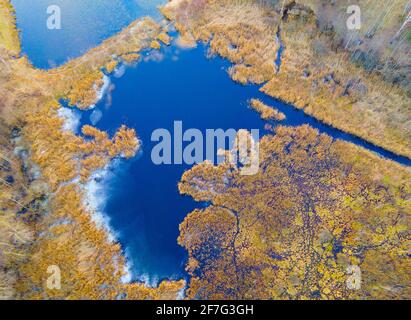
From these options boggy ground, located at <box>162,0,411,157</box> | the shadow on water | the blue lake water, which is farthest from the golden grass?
boggy ground, located at <box>162,0,411,157</box>

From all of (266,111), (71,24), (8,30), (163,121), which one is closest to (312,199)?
(266,111)

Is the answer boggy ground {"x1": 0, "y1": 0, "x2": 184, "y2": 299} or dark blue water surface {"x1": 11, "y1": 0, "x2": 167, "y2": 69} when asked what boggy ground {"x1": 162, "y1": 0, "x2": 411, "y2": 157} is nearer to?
dark blue water surface {"x1": 11, "y1": 0, "x2": 167, "y2": 69}

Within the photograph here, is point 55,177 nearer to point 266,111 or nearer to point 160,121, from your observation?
point 160,121

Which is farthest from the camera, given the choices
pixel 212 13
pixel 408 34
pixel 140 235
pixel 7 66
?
pixel 212 13

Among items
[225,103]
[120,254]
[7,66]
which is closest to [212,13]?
[225,103]

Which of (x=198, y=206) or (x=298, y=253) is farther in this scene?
(x=198, y=206)

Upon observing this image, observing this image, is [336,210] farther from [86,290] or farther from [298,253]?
[86,290]

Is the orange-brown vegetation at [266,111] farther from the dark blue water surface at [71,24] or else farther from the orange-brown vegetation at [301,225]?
the dark blue water surface at [71,24]

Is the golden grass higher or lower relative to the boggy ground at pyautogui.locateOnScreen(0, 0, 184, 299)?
higher
